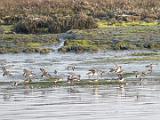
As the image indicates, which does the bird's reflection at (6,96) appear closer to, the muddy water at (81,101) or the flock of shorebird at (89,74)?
the muddy water at (81,101)

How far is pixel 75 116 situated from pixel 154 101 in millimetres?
2889

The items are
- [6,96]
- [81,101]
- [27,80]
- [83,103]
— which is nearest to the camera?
[83,103]

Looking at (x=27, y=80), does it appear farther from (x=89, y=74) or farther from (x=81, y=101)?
(x=81, y=101)

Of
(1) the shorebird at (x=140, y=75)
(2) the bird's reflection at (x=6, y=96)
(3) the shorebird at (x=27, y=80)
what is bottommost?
(1) the shorebird at (x=140, y=75)

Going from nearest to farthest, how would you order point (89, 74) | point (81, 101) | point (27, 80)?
point (81, 101)
point (27, 80)
point (89, 74)

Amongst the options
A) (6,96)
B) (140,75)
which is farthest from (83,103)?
(140,75)

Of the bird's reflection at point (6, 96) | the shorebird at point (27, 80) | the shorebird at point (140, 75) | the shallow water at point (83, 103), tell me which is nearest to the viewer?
the shallow water at point (83, 103)

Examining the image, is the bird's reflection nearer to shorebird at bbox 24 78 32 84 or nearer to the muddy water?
the muddy water

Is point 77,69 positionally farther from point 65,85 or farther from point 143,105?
point 143,105

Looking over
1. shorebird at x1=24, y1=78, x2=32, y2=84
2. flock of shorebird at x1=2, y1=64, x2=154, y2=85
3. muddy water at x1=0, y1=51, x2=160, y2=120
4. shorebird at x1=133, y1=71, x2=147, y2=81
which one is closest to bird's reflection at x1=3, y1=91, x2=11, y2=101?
muddy water at x1=0, y1=51, x2=160, y2=120

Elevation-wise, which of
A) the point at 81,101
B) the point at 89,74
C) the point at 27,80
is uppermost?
the point at 81,101

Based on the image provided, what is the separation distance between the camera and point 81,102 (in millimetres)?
19531

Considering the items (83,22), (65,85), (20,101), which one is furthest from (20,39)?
(20,101)

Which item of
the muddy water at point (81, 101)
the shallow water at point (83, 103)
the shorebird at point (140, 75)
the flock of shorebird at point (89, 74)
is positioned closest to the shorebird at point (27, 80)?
the flock of shorebird at point (89, 74)
